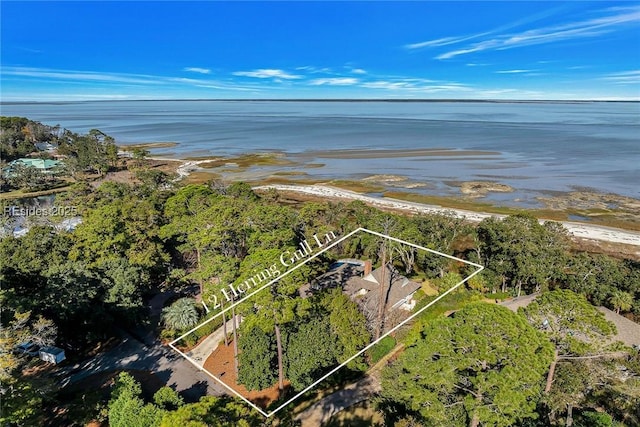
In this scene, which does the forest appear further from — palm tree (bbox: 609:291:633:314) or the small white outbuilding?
the small white outbuilding

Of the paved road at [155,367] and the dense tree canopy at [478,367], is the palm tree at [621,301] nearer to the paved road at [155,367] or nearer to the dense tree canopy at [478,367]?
the dense tree canopy at [478,367]

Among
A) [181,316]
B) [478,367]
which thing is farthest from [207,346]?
[478,367]

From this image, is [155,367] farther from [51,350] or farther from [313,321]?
[313,321]

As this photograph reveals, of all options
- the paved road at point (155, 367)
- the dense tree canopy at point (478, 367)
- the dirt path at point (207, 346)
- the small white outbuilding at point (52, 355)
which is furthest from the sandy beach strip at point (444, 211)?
the small white outbuilding at point (52, 355)

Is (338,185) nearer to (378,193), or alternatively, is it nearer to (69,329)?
(378,193)

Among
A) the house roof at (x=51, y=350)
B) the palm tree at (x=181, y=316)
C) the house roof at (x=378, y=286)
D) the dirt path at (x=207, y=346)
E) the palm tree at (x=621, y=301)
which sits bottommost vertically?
the dirt path at (x=207, y=346)

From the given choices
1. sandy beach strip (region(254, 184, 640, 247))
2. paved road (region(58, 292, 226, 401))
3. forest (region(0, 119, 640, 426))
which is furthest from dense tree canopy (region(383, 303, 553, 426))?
sandy beach strip (region(254, 184, 640, 247))
